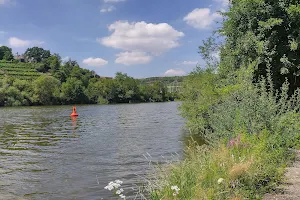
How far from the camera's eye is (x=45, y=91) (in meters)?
96.9

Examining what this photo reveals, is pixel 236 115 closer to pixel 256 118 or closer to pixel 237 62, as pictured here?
pixel 256 118

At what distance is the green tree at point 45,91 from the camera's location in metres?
95.3

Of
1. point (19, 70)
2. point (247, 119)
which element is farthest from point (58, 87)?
point (247, 119)

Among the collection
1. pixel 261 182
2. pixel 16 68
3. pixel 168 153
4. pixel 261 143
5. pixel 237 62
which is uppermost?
pixel 16 68

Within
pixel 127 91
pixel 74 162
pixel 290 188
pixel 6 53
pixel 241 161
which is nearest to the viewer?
pixel 290 188

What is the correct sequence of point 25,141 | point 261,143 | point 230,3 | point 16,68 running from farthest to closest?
1. point 16,68
2. point 25,141
3. point 230,3
4. point 261,143

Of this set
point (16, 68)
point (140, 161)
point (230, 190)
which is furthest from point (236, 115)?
point (16, 68)

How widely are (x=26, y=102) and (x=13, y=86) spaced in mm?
7985

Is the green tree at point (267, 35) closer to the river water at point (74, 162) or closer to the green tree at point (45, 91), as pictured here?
the river water at point (74, 162)

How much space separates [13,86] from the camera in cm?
9388

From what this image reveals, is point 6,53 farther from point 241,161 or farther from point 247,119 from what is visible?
point 241,161

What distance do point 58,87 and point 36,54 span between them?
304ft

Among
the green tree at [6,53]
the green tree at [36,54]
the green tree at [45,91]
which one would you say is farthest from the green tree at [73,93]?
the green tree at [36,54]

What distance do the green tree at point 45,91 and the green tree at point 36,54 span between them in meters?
93.4
